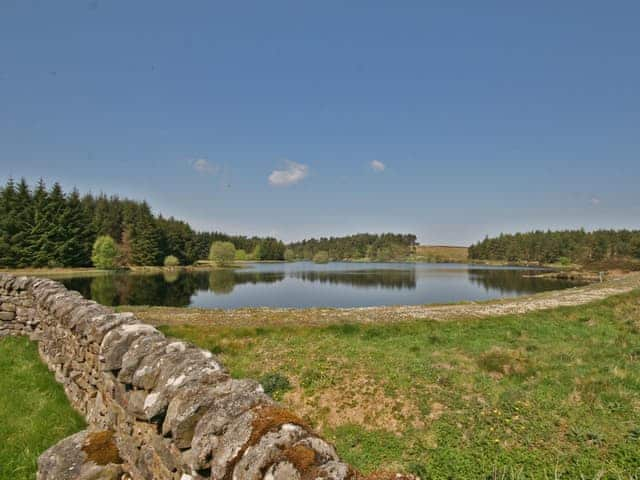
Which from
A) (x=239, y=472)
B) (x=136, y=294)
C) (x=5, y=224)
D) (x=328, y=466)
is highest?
(x=5, y=224)

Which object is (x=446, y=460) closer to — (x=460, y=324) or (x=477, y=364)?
(x=477, y=364)

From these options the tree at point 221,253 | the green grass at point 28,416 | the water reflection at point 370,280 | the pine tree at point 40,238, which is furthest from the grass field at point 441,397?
the tree at point 221,253

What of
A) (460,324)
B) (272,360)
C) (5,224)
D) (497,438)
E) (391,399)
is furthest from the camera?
(5,224)

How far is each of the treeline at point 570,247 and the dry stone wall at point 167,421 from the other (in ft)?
514

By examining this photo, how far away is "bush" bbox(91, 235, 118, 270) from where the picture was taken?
83.2 metres

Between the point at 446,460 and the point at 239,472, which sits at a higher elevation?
the point at 239,472

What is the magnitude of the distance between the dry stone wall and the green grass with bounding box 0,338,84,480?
0.50 metres

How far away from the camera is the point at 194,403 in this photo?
354 cm

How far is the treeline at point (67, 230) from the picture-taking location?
74438 mm

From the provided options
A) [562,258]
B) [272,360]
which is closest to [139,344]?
[272,360]

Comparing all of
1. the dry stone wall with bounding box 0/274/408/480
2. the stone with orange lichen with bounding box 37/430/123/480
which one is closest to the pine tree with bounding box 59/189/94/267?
the dry stone wall with bounding box 0/274/408/480

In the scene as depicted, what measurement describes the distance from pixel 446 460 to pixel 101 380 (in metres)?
7.60

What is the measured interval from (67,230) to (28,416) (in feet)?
302

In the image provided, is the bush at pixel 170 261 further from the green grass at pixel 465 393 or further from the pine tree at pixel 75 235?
the green grass at pixel 465 393
